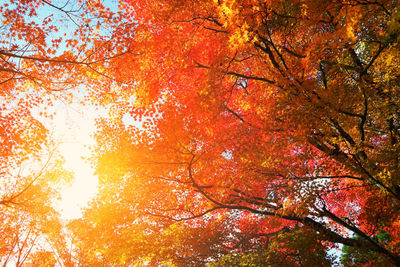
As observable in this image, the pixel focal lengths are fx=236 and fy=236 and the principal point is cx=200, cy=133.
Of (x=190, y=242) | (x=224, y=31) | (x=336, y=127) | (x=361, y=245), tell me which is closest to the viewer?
(x=336, y=127)

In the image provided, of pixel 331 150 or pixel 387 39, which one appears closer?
pixel 387 39

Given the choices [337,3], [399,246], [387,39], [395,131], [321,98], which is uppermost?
[337,3]

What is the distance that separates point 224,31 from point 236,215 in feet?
28.5

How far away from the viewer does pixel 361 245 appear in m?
6.75

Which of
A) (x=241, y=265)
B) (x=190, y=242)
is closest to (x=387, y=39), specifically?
(x=241, y=265)

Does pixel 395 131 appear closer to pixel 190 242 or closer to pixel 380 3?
pixel 380 3

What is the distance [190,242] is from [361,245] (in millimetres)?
7570

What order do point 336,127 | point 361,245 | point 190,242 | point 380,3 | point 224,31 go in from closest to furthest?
point 380,3 → point 336,127 → point 361,245 → point 224,31 → point 190,242

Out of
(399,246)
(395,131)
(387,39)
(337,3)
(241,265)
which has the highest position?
(337,3)

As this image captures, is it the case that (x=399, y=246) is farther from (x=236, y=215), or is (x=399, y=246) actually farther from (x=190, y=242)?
(x=190, y=242)

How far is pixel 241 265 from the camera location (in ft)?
31.7

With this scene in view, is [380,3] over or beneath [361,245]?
over

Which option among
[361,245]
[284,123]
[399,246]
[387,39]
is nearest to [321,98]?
[284,123]

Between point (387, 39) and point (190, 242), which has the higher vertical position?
point (387, 39)
